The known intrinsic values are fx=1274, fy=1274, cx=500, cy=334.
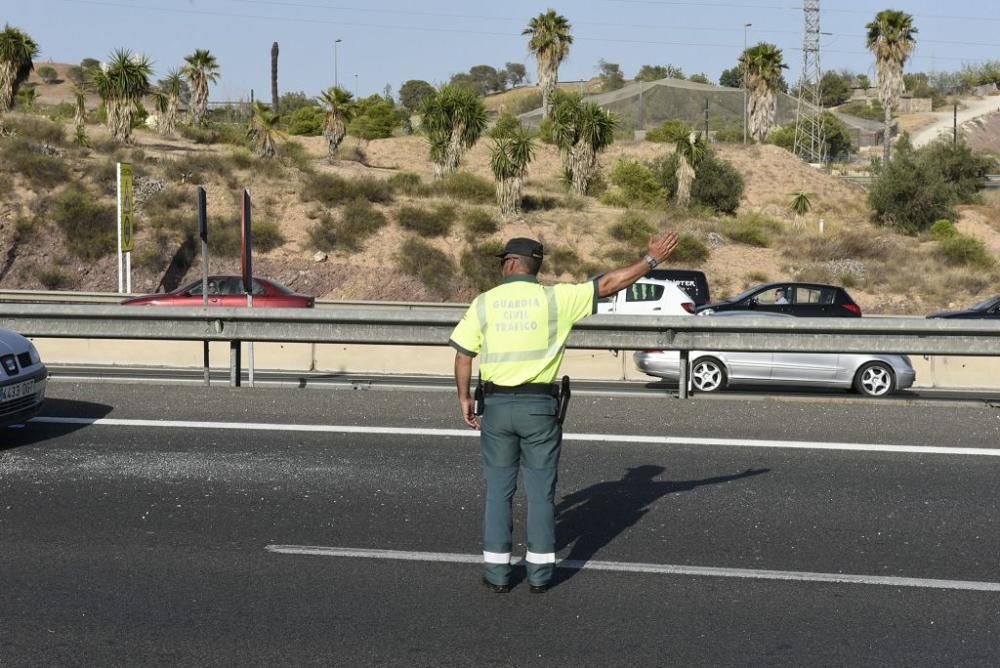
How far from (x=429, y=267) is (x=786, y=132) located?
193ft

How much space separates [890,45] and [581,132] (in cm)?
3180

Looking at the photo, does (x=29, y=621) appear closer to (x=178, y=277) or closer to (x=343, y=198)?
(x=178, y=277)

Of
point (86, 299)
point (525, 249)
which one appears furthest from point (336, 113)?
point (525, 249)

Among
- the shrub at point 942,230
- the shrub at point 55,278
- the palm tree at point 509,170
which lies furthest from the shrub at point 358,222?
the shrub at point 942,230

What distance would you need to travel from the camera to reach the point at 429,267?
41.8m

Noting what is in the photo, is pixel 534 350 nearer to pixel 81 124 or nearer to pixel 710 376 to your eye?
pixel 710 376

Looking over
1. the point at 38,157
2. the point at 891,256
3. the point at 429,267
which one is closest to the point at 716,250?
the point at 891,256

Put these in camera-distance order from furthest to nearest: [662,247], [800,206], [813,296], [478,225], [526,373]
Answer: [800,206]
[478,225]
[813,296]
[662,247]
[526,373]

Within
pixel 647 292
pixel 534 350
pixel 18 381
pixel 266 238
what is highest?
pixel 266 238

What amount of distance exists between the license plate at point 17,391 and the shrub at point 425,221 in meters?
34.7

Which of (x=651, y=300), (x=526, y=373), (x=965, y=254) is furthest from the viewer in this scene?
(x=965, y=254)

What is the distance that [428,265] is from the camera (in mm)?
41906

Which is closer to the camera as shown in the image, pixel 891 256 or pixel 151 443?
pixel 151 443

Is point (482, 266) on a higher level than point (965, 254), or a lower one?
lower
